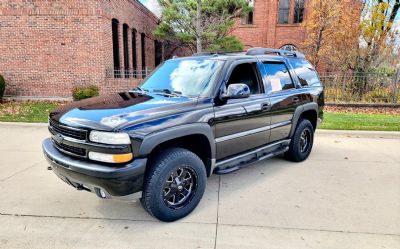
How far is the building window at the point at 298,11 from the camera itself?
23.3 meters

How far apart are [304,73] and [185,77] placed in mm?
2443

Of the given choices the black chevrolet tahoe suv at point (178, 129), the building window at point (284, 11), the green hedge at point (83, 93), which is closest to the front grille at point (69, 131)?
the black chevrolet tahoe suv at point (178, 129)

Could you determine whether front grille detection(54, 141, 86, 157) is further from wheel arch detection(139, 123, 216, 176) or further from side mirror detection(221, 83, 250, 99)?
side mirror detection(221, 83, 250, 99)

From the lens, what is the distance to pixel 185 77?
403 centimetres

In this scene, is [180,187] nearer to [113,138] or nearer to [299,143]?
[113,138]

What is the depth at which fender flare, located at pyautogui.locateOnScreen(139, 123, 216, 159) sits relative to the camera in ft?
9.67

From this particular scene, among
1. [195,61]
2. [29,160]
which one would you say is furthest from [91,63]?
[195,61]

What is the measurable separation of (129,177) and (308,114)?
3.83 meters

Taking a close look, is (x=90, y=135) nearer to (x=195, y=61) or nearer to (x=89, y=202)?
(x=89, y=202)

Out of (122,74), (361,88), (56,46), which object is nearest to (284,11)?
(361,88)

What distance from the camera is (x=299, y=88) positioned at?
5.05m

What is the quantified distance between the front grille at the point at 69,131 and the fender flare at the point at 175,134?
0.61m

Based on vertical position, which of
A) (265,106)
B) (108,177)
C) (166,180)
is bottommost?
(166,180)

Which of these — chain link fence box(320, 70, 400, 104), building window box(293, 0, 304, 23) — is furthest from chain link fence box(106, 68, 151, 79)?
building window box(293, 0, 304, 23)
